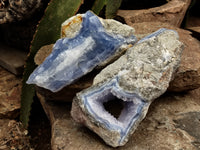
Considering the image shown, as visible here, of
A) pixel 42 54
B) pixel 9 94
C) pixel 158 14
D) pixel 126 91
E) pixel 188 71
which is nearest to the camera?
pixel 126 91

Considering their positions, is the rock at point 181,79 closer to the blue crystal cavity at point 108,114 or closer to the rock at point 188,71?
the rock at point 188,71

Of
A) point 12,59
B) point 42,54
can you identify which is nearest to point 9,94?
point 12,59

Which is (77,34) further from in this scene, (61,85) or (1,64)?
(1,64)

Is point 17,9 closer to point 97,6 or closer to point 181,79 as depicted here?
point 97,6

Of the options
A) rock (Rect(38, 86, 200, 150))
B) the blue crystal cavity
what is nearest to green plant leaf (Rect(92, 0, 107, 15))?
rock (Rect(38, 86, 200, 150))

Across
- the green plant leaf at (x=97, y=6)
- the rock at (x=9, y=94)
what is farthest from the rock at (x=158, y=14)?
the rock at (x=9, y=94)

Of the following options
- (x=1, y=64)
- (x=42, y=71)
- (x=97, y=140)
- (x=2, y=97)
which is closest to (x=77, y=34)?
(x=42, y=71)
